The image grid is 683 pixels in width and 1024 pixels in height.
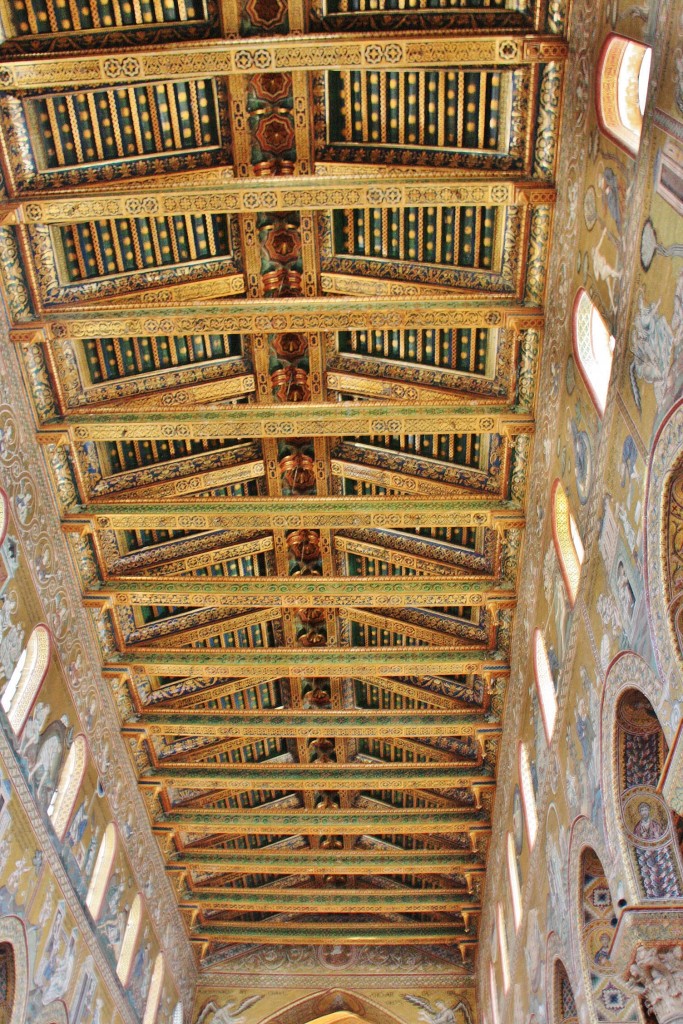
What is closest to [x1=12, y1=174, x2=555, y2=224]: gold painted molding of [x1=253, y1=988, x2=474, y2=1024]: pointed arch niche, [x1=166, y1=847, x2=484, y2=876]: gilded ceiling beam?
[x1=166, y1=847, x2=484, y2=876]: gilded ceiling beam

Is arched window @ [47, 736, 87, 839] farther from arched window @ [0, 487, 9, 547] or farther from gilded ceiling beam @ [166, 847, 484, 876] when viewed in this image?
gilded ceiling beam @ [166, 847, 484, 876]

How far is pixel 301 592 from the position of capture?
50.7 feet

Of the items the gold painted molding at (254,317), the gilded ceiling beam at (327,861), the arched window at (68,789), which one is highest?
the gold painted molding at (254,317)

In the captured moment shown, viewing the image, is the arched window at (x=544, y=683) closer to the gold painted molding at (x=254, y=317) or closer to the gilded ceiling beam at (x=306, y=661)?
the gilded ceiling beam at (x=306, y=661)

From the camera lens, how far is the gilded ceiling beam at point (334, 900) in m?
22.4

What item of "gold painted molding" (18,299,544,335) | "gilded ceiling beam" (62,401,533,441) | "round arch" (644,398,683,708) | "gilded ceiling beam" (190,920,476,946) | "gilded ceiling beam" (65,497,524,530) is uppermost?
"gold painted molding" (18,299,544,335)

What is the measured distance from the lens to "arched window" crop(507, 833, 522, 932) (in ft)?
52.2

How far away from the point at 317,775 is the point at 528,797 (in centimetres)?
589

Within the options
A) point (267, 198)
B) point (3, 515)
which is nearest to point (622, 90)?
point (267, 198)

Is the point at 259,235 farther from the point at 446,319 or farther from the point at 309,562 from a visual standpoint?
the point at 309,562

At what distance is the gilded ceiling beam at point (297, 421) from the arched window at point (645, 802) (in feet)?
15.7

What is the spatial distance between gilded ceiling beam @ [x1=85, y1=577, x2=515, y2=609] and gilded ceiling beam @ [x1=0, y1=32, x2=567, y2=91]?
7389 mm

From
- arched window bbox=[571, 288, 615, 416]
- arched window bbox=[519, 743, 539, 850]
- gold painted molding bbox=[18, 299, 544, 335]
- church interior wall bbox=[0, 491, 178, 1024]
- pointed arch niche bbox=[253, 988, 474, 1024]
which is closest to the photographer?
arched window bbox=[571, 288, 615, 416]

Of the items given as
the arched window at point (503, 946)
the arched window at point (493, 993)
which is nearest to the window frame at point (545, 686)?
the arched window at point (503, 946)
